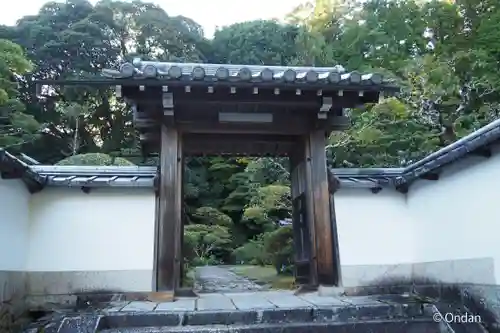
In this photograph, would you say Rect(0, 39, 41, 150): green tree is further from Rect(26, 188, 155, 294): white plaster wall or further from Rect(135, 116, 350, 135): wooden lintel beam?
Rect(135, 116, 350, 135): wooden lintel beam

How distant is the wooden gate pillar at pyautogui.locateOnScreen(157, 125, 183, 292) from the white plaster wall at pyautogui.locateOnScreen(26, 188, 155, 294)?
0.21 meters

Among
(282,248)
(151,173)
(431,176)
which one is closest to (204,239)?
(282,248)

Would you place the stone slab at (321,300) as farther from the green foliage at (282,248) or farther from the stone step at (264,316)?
the green foliage at (282,248)

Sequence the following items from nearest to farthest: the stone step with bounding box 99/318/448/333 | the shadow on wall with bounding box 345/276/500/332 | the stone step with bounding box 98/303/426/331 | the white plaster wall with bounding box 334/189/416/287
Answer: the stone step with bounding box 99/318/448/333
the stone step with bounding box 98/303/426/331
the shadow on wall with bounding box 345/276/500/332
the white plaster wall with bounding box 334/189/416/287

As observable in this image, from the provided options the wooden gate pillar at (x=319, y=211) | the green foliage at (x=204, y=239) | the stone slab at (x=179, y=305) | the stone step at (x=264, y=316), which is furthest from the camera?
the green foliage at (x=204, y=239)

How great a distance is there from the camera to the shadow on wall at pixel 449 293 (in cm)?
478

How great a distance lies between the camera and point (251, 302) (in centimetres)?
549

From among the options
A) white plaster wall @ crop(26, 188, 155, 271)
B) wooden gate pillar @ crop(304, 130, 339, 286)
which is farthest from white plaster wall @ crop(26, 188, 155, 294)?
wooden gate pillar @ crop(304, 130, 339, 286)

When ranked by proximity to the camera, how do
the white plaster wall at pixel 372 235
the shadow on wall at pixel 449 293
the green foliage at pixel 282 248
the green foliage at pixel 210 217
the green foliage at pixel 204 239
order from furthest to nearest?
the green foliage at pixel 210 217
the green foliage at pixel 204 239
the green foliage at pixel 282 248
the white plaster wall at pixel 372 235
the shadow on wall at pixel 449 293

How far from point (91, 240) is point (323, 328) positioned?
11.4 ft

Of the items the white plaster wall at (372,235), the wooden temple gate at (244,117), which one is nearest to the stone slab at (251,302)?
the wooden temple gate at (244,117)

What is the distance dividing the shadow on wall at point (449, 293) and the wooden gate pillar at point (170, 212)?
2.58 m

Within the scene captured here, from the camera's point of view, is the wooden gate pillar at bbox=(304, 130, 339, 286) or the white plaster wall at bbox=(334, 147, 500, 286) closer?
the white plaster wall at bbox=(334, 147, 500, 286)

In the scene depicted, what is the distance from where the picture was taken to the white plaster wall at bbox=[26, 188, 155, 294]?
19.1 feet
